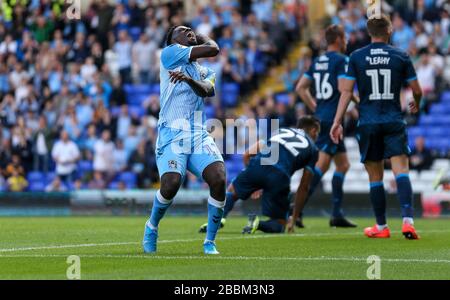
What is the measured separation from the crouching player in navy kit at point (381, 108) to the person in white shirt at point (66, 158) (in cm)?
1359

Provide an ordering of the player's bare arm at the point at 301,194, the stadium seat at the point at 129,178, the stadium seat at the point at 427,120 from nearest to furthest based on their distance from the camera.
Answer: the player's bare arm at the point at 301,194 → the stadium seat at the point at 427,120 → the stadium seat at the point at 129,178

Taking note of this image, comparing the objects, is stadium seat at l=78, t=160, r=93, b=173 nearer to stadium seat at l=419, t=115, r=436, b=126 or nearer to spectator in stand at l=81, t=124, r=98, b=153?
spectator in stand at l=81, t=124, r=98, b=153

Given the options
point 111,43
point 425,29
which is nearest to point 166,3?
point 111,43

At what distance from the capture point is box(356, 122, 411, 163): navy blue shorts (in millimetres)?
13398

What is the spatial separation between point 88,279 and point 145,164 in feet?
55.4

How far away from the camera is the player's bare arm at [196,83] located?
1055cm

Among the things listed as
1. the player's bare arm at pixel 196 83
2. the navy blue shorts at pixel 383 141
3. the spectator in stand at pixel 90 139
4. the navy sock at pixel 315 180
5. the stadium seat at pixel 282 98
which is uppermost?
the player's bare arm at pixel 196 83

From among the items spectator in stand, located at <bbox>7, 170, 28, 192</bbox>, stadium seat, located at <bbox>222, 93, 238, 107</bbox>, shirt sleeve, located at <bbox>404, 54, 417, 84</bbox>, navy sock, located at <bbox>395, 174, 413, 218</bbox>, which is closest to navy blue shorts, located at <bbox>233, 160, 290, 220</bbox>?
navy sock, located at <bbox>395, 174, 413, 218</bbox>

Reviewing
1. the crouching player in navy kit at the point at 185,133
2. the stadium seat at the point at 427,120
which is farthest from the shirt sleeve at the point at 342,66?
the stadium seat at the point at 427,120

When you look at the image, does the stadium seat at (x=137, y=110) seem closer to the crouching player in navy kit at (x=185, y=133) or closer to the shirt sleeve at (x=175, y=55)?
the crouching player in navy kit at (x=185, y=133)

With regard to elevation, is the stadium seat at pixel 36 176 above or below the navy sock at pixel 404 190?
below

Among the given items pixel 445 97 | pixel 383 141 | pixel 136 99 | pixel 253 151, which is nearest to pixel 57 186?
pixel 136 99

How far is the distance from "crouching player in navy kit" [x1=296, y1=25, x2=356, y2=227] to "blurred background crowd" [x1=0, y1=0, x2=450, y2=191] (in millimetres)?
7217

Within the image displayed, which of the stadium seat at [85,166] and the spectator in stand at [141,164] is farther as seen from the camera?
the stadium seat at [85,166]
